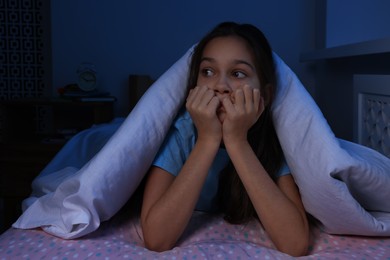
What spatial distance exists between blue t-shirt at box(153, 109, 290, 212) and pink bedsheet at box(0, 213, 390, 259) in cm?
9

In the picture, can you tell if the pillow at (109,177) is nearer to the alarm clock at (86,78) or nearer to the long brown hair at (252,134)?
the long brown hair at (252,134)

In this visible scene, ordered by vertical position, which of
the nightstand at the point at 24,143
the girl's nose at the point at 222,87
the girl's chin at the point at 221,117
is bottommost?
the nightstand at the point at 24,143

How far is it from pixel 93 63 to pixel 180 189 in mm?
1950

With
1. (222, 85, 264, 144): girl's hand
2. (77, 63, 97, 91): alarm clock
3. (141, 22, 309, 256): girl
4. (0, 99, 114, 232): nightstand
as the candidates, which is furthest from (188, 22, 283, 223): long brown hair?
(77, 63, 97, 91): alarm clock

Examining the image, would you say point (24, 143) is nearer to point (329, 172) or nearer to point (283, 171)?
point (283, 171)

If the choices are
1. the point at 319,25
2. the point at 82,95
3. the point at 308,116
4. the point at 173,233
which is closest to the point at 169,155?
the point at 173,233

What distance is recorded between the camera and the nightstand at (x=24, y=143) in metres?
2.04

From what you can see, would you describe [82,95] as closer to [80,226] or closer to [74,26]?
[74,26]

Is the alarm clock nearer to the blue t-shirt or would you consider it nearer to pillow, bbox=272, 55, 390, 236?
the blue t-shirt

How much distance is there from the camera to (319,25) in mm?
2326

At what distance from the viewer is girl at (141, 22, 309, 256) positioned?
2.43 ft

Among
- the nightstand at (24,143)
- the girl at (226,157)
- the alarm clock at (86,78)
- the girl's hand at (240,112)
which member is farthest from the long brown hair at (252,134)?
the alarm clock at (86,78)

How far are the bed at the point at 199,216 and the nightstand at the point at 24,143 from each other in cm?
132

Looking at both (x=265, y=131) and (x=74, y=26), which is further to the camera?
(x=74, y=26)
